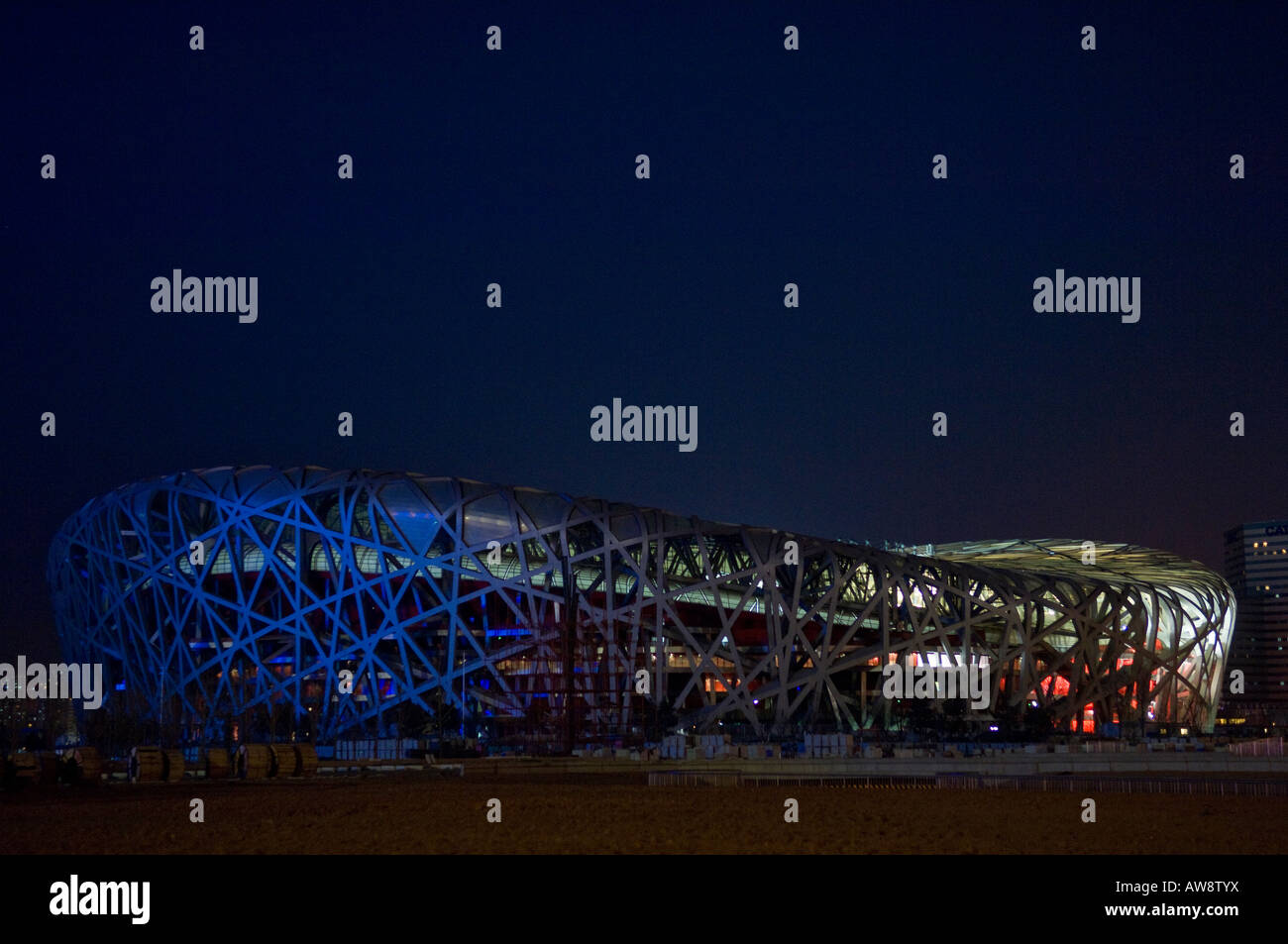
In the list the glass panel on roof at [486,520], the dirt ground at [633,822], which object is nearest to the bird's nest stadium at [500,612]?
the glass panel on roof at [486,520]

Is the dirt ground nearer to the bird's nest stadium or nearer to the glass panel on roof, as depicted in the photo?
the bird's nest stadium

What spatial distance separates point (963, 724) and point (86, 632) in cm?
5939

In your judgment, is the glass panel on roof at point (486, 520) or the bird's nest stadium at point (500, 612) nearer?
the bird's nest stadium at point (500, 612)

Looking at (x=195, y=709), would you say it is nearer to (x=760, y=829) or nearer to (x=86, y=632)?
(x=86, y=632)

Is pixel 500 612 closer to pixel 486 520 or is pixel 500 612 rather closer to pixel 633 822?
pixel 486 520

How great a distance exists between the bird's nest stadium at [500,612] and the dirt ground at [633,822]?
44.4 metres

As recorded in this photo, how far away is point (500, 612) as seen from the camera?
8488 centimetres

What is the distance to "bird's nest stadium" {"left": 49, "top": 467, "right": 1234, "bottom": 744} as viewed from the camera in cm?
8300

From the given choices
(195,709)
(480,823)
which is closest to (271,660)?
(195,709)

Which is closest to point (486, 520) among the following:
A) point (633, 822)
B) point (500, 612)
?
point (500, 612)

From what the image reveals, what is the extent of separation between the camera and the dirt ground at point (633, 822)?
21.3m

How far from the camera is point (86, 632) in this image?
9688cm

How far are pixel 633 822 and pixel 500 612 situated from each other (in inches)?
2356

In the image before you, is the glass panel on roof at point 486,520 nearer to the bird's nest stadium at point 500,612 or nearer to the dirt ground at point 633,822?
the bird's nest stadium at point 500,612
